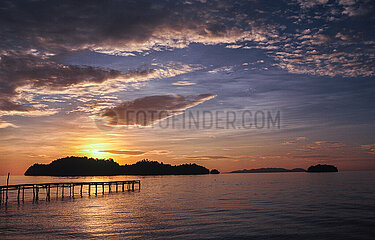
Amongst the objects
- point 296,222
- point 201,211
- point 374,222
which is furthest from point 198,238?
point 374,222

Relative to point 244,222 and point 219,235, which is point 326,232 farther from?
point 219,235

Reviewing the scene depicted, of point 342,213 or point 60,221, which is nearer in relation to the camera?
point 60,221

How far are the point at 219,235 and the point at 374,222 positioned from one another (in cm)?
1798

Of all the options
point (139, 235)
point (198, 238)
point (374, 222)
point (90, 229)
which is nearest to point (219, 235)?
point (198, 238)

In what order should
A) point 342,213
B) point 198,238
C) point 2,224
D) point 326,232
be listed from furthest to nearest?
1. point 342,213
2. point 2,224
3. point 326,232
4. point 198,238

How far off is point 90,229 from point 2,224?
Result: 402 inches

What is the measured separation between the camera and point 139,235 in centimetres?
2436

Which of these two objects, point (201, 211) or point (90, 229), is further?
point (201, 211)

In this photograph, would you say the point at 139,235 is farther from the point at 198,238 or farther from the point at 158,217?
the point at 158,217

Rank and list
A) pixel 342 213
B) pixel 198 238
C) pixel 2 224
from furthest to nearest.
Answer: pixel 342 213, pixel 2 224, pixel 198 238

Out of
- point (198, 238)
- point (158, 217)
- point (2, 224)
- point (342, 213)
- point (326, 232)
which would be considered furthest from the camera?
point (342, 213)

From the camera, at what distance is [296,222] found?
30.4 m

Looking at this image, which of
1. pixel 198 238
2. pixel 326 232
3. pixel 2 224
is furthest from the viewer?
pixel 2 224

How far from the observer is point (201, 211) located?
38125mm
